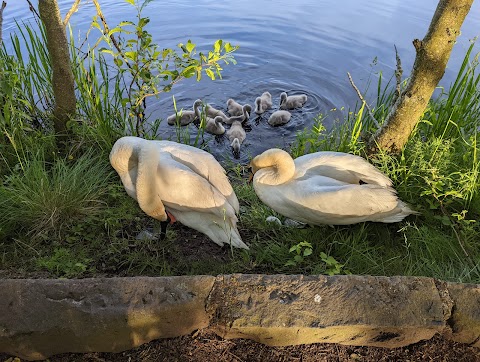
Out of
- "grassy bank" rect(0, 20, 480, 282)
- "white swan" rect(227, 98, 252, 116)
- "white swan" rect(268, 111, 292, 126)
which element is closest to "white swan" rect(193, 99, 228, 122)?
"white swan" rect(227, 98, 252, 116)

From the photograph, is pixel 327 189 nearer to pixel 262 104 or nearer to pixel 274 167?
pixel 274 167

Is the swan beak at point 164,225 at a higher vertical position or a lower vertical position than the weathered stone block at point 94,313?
lower

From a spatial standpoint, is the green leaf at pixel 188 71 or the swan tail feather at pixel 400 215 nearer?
the swan tail feather at pixel 400 215

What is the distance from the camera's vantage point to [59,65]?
3404mm

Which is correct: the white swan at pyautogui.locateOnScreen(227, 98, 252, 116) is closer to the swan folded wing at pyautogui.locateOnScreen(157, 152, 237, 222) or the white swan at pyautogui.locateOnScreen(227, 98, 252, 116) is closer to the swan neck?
the swan neck

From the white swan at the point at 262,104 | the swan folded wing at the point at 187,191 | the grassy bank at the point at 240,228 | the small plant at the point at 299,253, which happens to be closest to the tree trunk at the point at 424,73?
the grassy bank at the point at 240,228

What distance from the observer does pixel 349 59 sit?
24.9 ft

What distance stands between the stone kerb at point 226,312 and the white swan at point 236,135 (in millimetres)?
3488

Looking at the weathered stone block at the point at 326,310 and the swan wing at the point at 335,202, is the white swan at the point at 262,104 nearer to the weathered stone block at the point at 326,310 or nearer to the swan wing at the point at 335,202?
the swan wing at the point at 335,202

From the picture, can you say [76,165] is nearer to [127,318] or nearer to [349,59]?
[127,318]

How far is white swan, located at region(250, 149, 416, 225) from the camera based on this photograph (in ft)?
9.30

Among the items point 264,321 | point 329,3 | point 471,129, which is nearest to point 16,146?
point 264,321

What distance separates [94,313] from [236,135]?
3.95 m

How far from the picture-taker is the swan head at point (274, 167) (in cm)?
307
